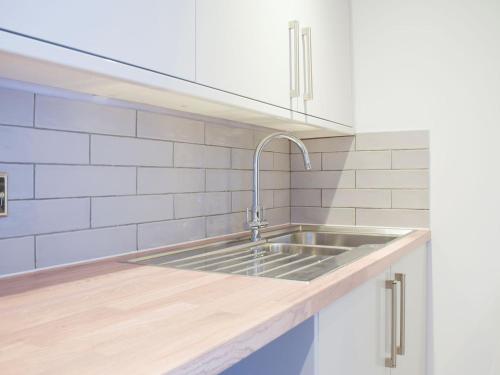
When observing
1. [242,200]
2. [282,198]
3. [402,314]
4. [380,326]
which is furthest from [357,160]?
[380,326]

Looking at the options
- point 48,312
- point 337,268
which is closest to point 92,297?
point 48,312

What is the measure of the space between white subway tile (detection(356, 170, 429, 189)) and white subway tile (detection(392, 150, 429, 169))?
2cm

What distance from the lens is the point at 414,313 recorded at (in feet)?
6.05

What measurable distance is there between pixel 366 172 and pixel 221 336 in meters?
1.65

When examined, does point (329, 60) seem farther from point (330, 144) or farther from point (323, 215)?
point (323, 215)

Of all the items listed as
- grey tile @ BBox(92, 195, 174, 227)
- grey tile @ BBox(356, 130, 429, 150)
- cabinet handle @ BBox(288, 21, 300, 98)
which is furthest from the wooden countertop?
grey tile @ BBox(356, 130, 429, 150)

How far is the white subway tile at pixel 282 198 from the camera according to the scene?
7.34 feet

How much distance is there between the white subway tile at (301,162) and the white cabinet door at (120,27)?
1272 millimetres

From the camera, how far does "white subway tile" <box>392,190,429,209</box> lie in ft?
6.84

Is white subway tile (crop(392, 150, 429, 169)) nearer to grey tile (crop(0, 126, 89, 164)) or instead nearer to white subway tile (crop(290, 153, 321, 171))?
white subway tile (crop(290, 153, 321, 171))

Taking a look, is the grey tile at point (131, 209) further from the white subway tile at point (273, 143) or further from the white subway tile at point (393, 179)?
the white subway tile at point (393, 179)

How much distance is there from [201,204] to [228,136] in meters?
0.30

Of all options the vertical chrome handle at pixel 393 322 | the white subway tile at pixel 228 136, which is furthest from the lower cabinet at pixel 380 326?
the white subway tile at pixel 228 136

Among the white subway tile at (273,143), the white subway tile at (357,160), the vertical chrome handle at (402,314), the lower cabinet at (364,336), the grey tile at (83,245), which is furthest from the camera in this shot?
the white subway tile at (357,160)
